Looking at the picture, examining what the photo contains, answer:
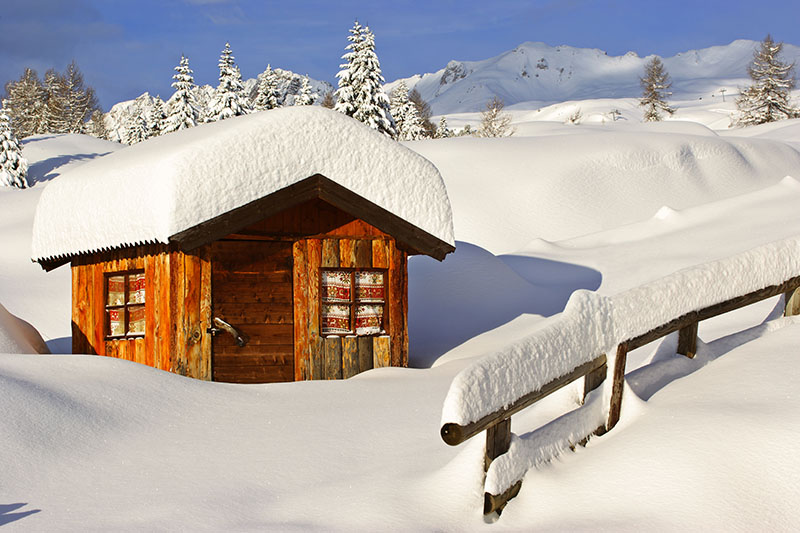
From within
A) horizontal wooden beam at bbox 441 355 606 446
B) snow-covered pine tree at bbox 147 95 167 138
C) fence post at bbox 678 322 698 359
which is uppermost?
snow-covered pine tree at bbox 147 95 167 138

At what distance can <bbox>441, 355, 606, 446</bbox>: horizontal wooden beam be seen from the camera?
11.6 ft

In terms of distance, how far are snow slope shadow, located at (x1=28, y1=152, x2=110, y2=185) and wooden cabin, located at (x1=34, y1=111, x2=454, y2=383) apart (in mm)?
41224

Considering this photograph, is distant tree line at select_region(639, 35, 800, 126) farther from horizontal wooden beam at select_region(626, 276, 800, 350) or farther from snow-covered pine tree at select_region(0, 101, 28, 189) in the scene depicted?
horizontal wooden beam at select_region(626, 276, 800, 350)

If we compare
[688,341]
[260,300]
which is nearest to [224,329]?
[260,300]

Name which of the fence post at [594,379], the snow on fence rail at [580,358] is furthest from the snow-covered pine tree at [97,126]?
the fence post at [594,379]

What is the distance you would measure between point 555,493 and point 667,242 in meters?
15.1

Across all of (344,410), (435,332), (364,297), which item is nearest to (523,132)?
(435,332)

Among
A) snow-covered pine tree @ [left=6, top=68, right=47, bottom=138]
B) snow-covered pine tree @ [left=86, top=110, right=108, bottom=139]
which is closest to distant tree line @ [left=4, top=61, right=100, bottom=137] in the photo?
snow-covered pine tree @ [left=6, top=68, right=47, bottom=138]

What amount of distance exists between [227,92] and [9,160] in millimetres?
13445

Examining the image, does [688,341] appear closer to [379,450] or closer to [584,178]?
[379,450]

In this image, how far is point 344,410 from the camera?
754cm

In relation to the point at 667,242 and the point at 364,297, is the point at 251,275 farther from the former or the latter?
the point at 667,242

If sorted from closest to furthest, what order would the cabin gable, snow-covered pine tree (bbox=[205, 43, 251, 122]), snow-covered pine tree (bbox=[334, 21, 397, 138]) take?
the cabin gable → snow-covered pine tree (bbox=[334, 21, 397, 138]) → snow-covered pine tree (bbox=[205, 43, 251, 122])

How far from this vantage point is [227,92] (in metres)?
45.8
